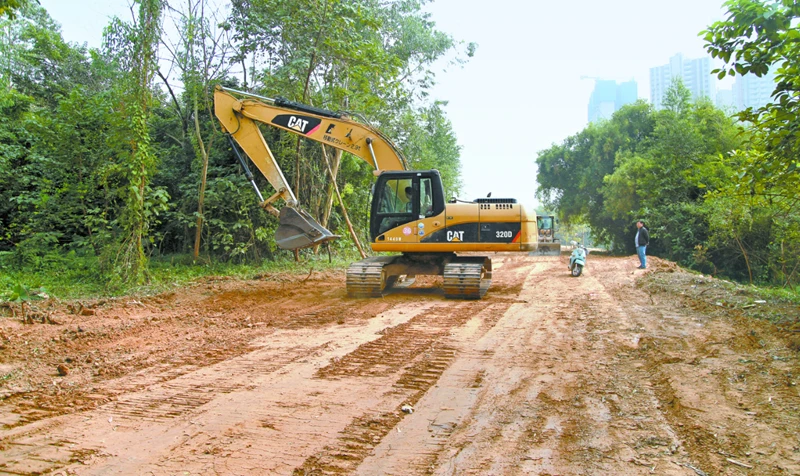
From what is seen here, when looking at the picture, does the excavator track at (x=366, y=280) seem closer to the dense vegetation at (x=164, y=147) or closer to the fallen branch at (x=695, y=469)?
the dense vegetation at (x=164, y=147)

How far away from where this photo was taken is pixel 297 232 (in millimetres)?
9422

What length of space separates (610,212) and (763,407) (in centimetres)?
2720

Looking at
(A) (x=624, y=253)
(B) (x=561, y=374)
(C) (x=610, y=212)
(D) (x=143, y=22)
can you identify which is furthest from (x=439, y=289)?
(A) (x=624, y=253)

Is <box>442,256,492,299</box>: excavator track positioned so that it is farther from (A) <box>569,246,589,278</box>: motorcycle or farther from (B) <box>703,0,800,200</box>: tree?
(A) <box>569,246,589,278</box>: motorcycle

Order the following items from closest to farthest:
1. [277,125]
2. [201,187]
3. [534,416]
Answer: [534,416], [277,125], [201,187]

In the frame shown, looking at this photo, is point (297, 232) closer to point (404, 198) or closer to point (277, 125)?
point (404, 198)

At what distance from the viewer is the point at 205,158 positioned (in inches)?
537

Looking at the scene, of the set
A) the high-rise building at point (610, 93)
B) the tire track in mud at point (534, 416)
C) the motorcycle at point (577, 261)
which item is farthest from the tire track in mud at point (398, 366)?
the high-rise building at point (610, 93)

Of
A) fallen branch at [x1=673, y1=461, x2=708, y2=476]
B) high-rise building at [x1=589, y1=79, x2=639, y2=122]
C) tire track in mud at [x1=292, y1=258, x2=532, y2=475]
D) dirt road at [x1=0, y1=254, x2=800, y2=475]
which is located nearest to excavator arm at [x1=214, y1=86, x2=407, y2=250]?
dirt road at [x1=0, y1=254, x2=800, y2=475]

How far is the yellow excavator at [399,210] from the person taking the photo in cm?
980

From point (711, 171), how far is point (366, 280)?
14.5 meters

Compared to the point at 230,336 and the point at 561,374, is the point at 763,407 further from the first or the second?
the point at 230,336

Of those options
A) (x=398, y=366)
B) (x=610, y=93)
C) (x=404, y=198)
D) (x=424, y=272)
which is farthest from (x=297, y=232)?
(x=610, y=93)

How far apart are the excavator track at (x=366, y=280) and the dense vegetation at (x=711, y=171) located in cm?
583
